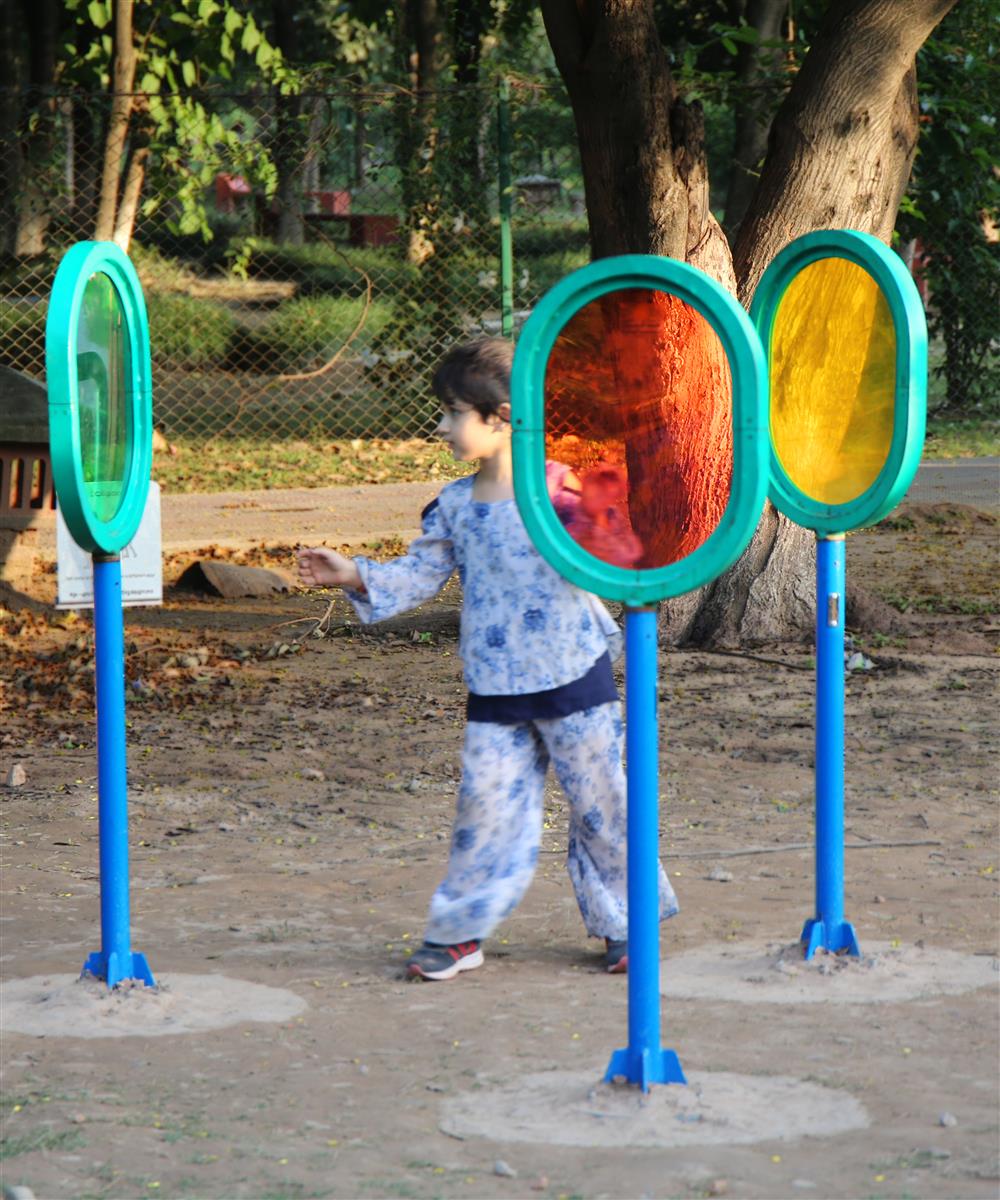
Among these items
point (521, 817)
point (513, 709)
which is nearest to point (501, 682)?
point (513, 709)

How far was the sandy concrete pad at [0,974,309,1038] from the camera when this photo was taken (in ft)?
10.9

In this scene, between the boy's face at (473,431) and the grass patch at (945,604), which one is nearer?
the boy's face at (473,431)

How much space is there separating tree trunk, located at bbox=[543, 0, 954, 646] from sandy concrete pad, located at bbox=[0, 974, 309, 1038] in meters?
3.57

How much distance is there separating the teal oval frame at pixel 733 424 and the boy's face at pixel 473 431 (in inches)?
→ 23.6

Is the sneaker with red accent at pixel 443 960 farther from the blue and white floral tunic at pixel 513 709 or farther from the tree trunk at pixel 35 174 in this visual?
the tree trunk at pixel 35 174

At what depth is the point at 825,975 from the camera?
11.5 ft

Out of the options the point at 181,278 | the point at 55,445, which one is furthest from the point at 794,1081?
the point at 181,278

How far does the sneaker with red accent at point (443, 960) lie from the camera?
141 inches

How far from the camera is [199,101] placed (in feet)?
37.0

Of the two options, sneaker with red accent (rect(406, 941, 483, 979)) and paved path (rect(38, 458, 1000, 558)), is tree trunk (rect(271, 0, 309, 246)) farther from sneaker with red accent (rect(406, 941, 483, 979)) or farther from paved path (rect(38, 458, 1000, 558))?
sneaker with red accent (rect(406, 941, 483, 979))

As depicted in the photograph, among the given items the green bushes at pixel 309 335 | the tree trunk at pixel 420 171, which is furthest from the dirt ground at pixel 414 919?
the green bushes at pixel 309 335

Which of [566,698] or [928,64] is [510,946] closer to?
[566,698]

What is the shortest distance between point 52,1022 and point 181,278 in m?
14.5

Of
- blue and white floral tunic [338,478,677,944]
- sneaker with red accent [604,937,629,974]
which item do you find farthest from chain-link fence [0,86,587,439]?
sneaker with red accent [604,937,629,974]
